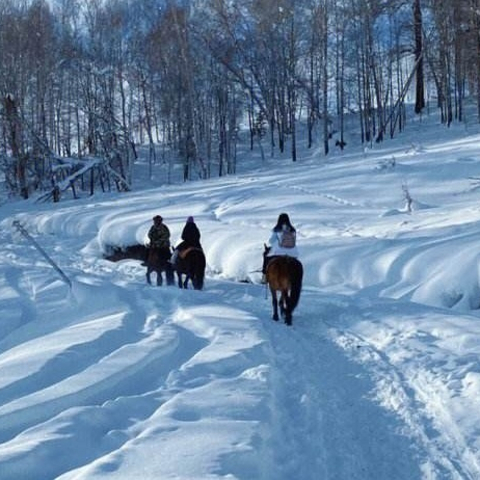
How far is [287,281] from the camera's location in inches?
410

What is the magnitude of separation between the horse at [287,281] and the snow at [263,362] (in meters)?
0.35

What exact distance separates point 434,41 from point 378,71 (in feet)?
A: 14.1

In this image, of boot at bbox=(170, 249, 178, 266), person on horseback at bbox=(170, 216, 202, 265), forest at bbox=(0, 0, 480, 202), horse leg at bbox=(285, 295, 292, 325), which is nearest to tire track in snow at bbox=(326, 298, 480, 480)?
horse leg at bbox=(285, 295, 292, 325)

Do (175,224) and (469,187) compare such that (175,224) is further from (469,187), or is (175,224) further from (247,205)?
(469,187)

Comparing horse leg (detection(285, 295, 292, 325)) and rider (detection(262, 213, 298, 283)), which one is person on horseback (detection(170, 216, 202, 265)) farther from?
horse leg (detection(285, 295, 292, 325))

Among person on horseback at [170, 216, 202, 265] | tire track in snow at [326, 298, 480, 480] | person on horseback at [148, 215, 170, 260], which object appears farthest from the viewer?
person on horseback at [148, 215, 170, 260]

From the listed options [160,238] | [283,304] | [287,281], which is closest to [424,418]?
[287,281]

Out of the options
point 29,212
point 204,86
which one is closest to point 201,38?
point 204,86

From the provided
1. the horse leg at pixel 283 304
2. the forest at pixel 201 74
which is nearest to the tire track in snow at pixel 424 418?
the horse leg at pixel 283 304

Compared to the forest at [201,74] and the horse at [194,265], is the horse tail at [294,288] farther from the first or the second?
the forest at [201,74]

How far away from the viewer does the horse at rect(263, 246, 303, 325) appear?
10406mm

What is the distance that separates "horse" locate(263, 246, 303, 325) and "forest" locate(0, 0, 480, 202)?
94.2ft

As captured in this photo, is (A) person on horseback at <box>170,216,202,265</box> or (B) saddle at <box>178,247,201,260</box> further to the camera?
(A) person on horseback at <box>170,216,202,265</box>

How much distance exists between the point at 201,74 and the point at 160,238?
29.6 meters
